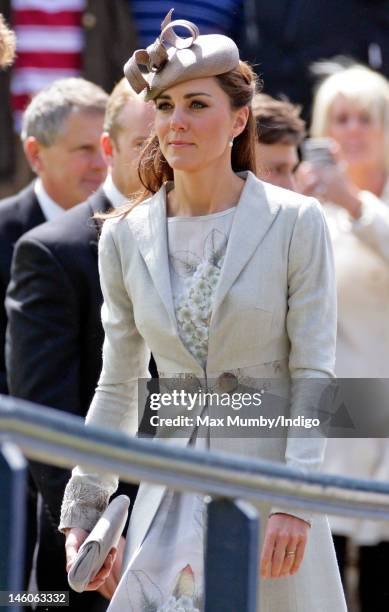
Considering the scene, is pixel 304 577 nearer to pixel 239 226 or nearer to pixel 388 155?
pixel 239 226

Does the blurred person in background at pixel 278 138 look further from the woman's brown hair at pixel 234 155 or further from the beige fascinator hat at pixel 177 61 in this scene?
the beige fascinator hat at pixel 177 61

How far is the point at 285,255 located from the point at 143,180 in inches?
21.7

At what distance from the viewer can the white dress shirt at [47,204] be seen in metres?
5.32

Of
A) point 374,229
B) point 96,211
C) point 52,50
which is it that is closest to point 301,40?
point 52,50

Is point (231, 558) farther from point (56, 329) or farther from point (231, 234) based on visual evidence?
point (56, 329)

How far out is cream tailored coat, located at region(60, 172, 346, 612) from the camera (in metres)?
3.55

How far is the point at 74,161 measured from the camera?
5562 mm

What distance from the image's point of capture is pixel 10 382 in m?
4.71

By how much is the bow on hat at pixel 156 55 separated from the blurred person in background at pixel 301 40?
2903mm

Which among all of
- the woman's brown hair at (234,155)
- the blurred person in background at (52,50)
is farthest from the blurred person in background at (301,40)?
the woman's brown hair at (234,155)

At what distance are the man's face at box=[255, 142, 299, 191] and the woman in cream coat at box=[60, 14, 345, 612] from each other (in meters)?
1.43

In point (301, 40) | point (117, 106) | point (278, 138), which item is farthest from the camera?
point (301, 40)

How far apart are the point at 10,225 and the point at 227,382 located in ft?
5.97

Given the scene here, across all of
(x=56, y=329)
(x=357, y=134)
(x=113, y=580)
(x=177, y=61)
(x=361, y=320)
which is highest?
(x=357, y=134)
